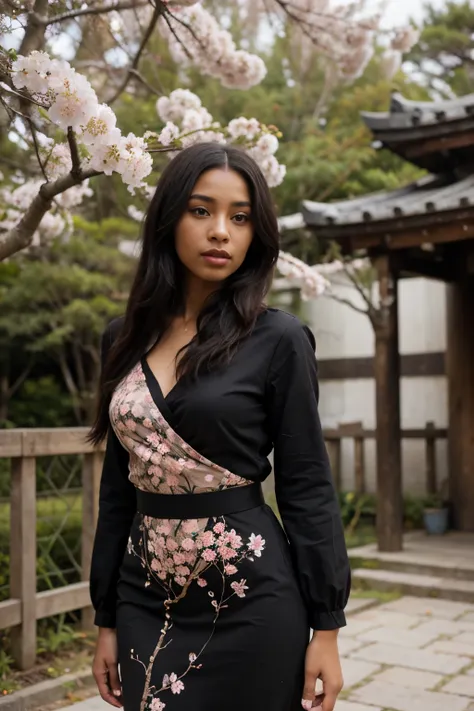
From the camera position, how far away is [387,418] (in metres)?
6.67

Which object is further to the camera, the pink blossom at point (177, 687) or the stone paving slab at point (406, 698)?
the stone paving slab at point (406, 698)

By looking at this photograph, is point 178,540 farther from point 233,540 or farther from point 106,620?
point 106,620

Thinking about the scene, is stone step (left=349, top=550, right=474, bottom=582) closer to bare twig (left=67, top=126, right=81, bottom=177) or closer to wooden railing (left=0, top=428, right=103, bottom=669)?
wooden railing (left=0, top=428, right=103, bottom=669)

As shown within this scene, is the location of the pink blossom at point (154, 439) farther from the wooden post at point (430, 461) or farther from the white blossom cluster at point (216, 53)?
the wooden post at point (430, 461)

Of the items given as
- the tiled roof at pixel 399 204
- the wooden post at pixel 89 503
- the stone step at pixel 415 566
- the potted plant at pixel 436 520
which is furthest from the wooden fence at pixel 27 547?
the potted plant at pixel 436 520

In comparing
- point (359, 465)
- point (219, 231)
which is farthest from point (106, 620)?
point (359, 465)

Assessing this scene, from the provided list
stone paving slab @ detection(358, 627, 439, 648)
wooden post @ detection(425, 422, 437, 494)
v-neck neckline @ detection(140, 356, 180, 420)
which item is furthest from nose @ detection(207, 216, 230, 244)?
wooden post @ detection(425, 422, 437, 494)

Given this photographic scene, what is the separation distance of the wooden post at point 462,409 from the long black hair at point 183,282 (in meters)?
6.27

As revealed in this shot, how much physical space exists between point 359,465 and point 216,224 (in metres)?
7.34

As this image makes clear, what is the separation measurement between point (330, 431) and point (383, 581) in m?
2.87

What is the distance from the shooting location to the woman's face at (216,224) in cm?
170

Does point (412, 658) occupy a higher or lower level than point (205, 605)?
lower

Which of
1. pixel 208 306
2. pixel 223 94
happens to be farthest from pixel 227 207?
pixel 223 94

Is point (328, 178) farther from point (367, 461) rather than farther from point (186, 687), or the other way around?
point (186, 687)
